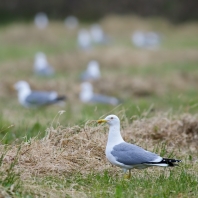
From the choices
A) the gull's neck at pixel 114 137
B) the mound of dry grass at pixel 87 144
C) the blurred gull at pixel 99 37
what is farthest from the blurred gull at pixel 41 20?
the gull's neck at pixel 114 137

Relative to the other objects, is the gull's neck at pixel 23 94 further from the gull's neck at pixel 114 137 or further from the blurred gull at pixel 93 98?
the gull's neck at pixel 114 137

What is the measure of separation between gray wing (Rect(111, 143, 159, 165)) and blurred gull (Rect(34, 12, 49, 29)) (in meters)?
27.7

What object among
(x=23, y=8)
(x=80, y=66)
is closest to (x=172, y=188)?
(x=80, y=66)

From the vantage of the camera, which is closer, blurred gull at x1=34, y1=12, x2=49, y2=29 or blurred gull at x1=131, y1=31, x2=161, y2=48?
blurred gull at x1=131, y1=31, x2=161, y2=48

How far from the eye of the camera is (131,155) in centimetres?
562

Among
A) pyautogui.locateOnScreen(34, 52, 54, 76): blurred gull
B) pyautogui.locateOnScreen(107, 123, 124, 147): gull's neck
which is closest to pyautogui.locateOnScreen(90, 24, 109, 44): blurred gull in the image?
pyautogui.locateOnScreen(34, 52, 54, 76): blurred gull

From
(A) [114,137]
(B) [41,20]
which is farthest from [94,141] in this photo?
(B) [41,20]

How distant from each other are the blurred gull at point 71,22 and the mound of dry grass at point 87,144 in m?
27.6

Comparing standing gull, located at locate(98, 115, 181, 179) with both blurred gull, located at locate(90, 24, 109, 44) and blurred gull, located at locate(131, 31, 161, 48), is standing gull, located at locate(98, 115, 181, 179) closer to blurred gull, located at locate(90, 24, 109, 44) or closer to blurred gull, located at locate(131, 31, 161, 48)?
blurred gull, located at locate(131, 31, 161, 48)

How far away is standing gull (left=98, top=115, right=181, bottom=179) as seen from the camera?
18.0 feet

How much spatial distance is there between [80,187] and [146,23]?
32.2 metres

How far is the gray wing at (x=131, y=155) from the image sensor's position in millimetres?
5520

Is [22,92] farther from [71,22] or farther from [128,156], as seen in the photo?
[71,22]

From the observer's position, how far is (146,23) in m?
37.1
